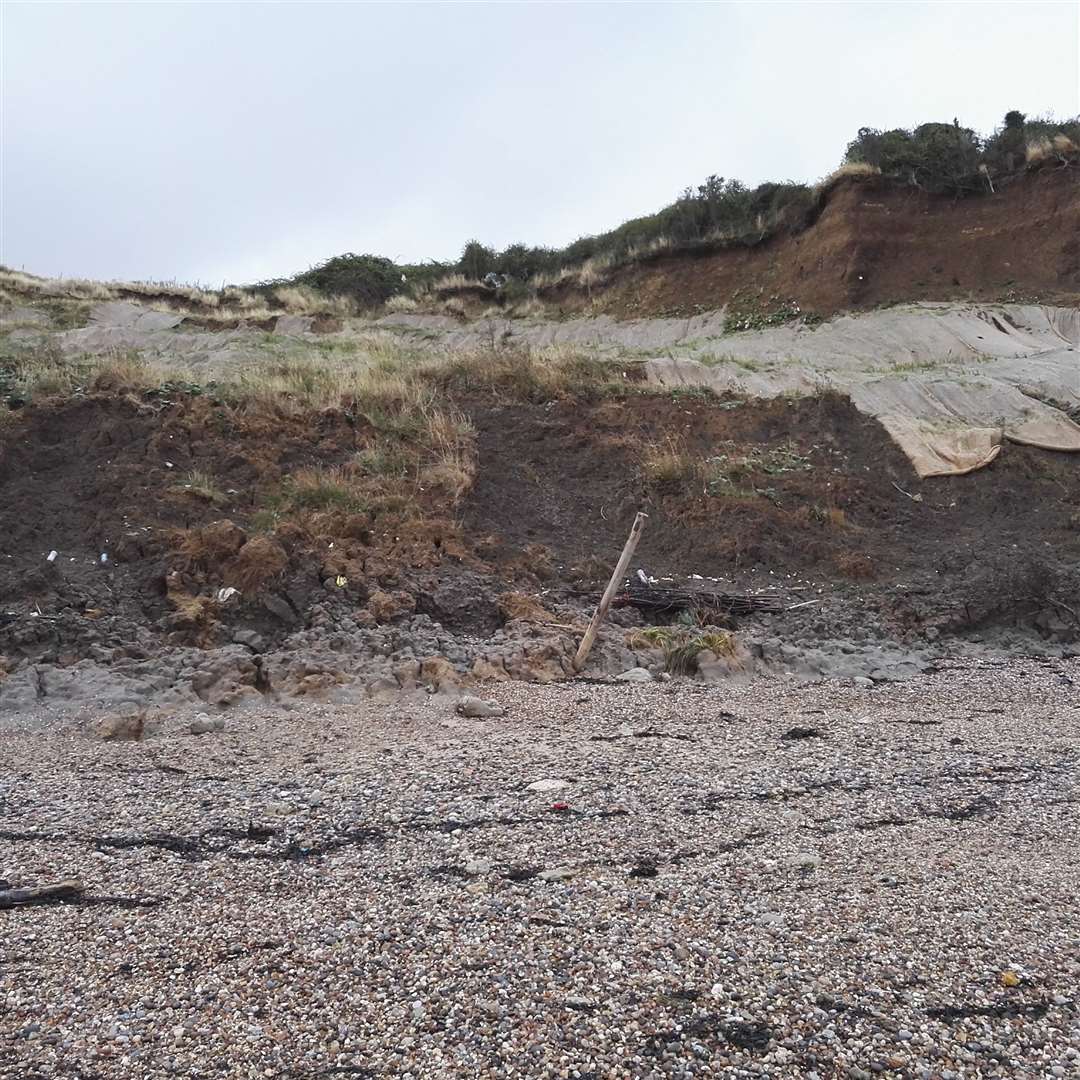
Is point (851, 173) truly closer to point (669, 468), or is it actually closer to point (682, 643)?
point (669, 468)

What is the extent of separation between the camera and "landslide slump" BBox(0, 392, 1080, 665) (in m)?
7.91

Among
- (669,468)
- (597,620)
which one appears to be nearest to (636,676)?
(597,620)

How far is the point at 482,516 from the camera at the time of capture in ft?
33.2

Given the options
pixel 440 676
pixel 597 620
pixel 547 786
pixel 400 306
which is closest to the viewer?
pixel 547 786

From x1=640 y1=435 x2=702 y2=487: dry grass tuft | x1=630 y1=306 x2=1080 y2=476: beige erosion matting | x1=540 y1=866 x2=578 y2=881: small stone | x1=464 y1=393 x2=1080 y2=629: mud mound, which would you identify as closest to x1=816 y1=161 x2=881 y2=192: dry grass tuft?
x1=630 y1=306 x2=1080 y2=476: beige erosion matting

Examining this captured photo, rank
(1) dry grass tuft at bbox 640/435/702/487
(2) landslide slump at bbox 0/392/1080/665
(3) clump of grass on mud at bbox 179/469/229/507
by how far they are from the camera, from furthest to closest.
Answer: (1) dry grass tuft at bbox 640/435/702/487 < (3) clump of grass on mud at bbox 179/469/229/507 < (2) landslide slump at bbox 0/392/1080/665

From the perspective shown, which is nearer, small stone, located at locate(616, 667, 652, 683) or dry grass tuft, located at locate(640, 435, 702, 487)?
small stone, located at locate(616, 667, 652, 683)

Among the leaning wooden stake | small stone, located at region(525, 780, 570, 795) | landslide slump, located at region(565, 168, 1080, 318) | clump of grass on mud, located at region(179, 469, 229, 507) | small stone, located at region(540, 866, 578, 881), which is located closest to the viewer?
small stone, located at region(540, 866, 578, 881)

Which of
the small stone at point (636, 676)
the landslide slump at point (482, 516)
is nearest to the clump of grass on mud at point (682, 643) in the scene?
the small stone at point (636, 676)

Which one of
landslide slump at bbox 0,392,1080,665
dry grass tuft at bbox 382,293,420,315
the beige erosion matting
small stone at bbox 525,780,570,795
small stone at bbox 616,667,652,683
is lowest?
small stone at bbox 616,667,652,683

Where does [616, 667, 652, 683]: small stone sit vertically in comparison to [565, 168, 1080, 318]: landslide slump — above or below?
below

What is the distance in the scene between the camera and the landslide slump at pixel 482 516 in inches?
312

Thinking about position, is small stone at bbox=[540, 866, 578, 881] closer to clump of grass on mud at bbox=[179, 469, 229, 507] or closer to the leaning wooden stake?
the leaning wooden stake

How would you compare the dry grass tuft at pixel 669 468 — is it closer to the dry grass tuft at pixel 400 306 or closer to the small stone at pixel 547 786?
the small stone at pixel 547 786
